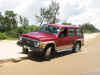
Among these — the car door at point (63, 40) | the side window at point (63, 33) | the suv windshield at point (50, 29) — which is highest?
the suv windshield at point (50, 29)

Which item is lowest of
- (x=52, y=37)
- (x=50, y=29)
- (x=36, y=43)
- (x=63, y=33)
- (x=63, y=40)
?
(x=63, y=40)

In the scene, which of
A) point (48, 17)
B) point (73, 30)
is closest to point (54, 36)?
point (73, 30)

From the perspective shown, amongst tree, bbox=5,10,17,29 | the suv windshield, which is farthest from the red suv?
tree, bbox=5,10,17,29

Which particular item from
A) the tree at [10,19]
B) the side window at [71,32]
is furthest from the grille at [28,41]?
the tree at [10,19]

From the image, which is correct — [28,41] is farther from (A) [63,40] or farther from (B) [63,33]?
(B) [63,33]

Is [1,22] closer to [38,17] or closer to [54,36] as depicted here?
[38,17]

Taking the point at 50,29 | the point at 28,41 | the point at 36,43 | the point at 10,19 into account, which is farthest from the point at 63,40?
the point at 10,19

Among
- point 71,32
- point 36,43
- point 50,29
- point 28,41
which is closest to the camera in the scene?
point 36,43

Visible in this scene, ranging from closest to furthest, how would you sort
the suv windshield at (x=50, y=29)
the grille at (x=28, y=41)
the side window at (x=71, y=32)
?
the grille at (x=28, y=41) → the suv windshield at (x=50, y=29) → the side window at (x=71, y=32)

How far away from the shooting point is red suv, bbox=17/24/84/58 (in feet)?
23.9

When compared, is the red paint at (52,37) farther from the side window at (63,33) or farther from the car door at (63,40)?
the side window at (63,33)

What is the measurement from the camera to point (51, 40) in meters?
7.70

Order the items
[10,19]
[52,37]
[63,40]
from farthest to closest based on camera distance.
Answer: [10,19], [63,40], [52,37]

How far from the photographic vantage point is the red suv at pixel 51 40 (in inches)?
287
